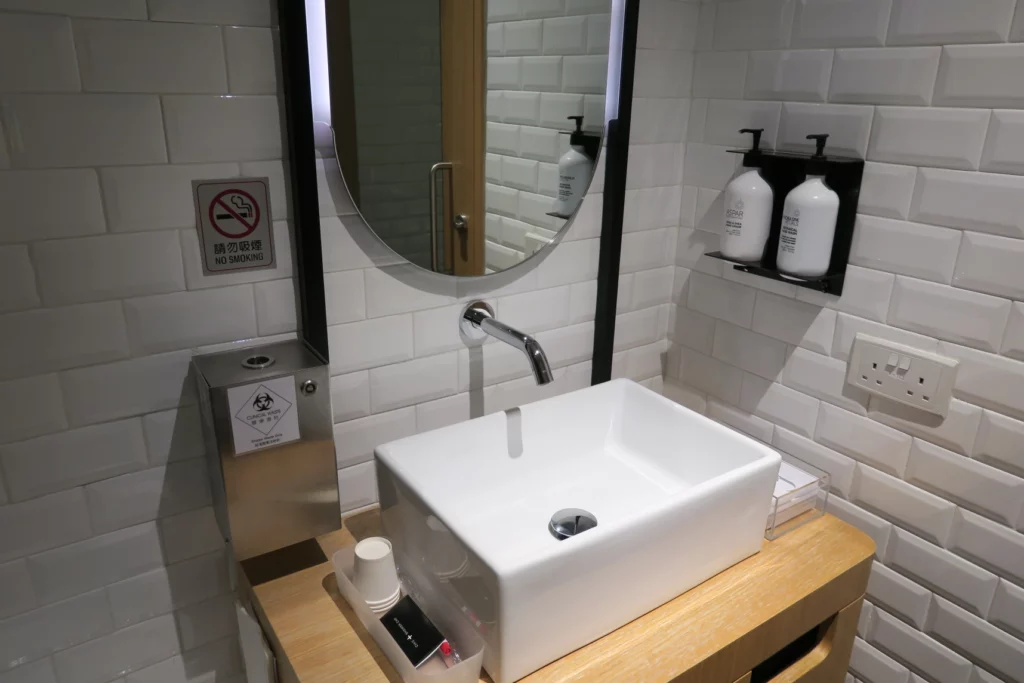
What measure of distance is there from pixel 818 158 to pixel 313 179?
776 millimetres

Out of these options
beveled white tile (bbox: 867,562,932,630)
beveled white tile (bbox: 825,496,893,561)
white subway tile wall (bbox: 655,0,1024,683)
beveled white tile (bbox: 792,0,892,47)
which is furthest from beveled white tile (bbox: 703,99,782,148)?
beveled white tile (bbox: 867,562,932,630)

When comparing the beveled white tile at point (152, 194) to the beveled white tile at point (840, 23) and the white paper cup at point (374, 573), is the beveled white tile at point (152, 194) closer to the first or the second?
the white paper cup at point (374, 573)

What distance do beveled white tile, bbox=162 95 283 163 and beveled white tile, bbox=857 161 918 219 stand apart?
0.89 meters

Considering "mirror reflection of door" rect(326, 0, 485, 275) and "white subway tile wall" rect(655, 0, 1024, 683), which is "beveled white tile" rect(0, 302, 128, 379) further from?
"white subway tile wall" rect(655, 0, 1024, 683)

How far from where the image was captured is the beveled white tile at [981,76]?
903 millimetres

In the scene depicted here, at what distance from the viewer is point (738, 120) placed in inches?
50.3

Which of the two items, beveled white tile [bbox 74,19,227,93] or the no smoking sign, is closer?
beveled white tile [bbox 74,19,227,93]

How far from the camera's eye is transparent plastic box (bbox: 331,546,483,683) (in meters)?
0.83

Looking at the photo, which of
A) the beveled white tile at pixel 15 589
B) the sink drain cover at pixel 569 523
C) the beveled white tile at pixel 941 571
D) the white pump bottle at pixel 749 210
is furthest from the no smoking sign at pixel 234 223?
the beveled white tile at pixel 941 571

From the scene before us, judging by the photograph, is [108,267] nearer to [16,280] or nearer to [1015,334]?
[16,280]

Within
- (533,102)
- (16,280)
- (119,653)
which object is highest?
(533,102)

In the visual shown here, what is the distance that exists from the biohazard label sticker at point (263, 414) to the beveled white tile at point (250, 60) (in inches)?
15.5

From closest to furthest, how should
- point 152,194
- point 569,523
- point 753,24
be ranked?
1. point 152,194
2. point 569,523
3. point 753,24

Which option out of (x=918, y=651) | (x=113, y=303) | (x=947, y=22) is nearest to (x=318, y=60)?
(x=113, y=303)
